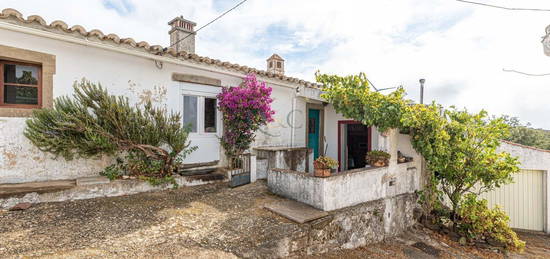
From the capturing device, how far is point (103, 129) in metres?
5.09

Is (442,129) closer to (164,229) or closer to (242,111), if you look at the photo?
(242,111)

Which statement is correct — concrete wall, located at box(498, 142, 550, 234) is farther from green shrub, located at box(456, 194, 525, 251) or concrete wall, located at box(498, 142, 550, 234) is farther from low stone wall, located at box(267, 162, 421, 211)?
low stone wall, located at box(267, 162, 421, 211)

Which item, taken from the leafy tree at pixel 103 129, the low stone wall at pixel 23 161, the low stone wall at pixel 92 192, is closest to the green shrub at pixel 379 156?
the leafy tree at pixel 103 129

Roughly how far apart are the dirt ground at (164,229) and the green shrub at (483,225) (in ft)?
1.76

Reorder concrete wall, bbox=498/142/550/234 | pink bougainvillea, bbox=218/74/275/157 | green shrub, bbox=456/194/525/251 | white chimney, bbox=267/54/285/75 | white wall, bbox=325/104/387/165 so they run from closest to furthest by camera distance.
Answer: green shrub, bbox=456/194/525/251
pink bougainvillea, bbox=218/74/275/157
concrete wall, bbox=498/142/550/234
white wall, bbox=325/104/387/165
white chimney, bbox=267/54/285/75

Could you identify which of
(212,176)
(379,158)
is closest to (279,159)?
(212,176)

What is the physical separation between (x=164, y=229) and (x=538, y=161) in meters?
11.3

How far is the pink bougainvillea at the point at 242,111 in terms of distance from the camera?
6.93m

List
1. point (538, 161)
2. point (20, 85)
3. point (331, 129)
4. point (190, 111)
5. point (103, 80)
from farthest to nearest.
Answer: point (331, 129), point (538, 161), point (190, 111), point (103, 80), point (20, 85)

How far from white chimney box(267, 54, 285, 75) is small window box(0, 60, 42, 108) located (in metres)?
8.46

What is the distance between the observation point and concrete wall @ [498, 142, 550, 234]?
8172 millimetres

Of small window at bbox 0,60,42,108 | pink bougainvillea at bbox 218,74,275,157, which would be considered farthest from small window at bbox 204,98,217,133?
small window at bbox 0,60,42,108

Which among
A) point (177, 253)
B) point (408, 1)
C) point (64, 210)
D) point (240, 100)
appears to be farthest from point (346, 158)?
point (64, 210)

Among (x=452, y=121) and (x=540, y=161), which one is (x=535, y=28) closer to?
(x=452, y=121)
